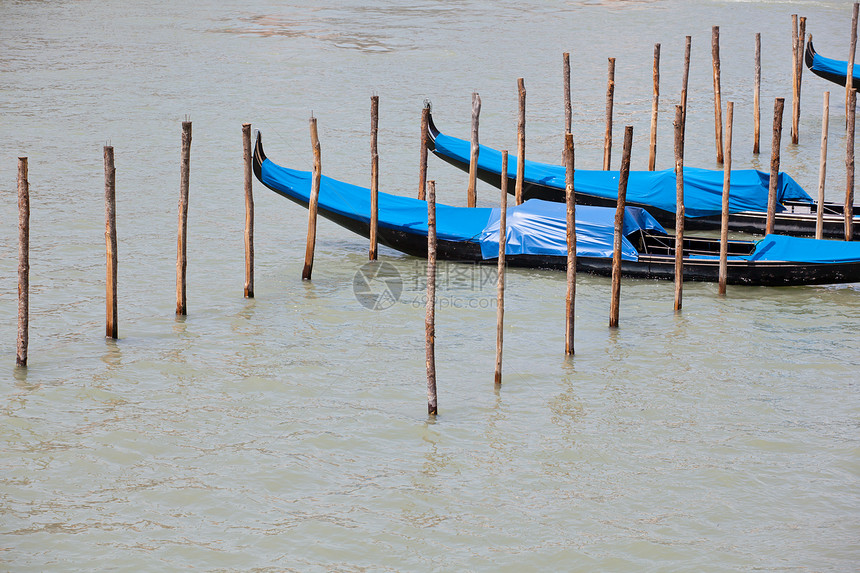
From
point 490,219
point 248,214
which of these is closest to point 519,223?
point 490,219

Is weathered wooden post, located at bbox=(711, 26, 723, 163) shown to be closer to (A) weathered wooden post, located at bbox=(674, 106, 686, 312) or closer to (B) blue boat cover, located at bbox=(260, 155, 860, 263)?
(B) blue boat cover, located at bbox=(260, 155, 860, 263)

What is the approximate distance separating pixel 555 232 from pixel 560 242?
111mm

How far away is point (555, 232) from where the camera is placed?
9734 mm

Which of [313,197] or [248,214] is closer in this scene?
[248,214]

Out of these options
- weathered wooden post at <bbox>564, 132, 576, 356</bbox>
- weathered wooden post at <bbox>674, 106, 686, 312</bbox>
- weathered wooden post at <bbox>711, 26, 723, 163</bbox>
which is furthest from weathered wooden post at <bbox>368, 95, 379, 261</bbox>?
weathered wooden post at <bbox>711, 26, 723, 163</bbox>

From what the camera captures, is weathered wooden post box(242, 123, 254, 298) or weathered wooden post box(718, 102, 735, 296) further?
weathered wooden post box(718, 102, 735, 296)

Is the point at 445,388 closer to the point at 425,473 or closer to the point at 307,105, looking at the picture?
the point at 425,473

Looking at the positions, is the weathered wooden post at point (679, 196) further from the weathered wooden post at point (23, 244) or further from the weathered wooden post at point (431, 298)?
the weathered wooden post at point (23, 244)

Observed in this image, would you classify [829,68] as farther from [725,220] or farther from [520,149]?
[520,149]

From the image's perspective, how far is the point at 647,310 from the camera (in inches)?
358

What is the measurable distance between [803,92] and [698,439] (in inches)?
570

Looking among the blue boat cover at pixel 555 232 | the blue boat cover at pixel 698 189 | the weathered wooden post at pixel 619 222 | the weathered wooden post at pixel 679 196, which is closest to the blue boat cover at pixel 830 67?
the blue boat cover at pixel 698 189

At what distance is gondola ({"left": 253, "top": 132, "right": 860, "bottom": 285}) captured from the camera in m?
9.35

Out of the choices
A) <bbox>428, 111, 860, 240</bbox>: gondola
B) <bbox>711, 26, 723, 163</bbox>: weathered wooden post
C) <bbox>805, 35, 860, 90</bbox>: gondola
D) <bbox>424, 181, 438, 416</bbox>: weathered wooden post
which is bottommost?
<bbox>424, 181, 438, 416</bbox>: weathered wooden post
